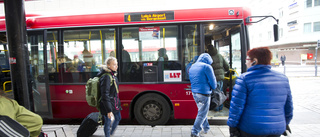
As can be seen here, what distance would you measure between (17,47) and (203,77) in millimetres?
3254

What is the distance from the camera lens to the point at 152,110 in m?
5.09

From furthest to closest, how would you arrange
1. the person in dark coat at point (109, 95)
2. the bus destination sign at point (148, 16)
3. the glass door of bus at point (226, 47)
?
the glass door of bus at point (226, 47) < the bus destination sign at point (148, 16) < the person in dark coat at point (109, 95)

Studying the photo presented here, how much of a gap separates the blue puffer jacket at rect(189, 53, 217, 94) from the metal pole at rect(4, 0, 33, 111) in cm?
298

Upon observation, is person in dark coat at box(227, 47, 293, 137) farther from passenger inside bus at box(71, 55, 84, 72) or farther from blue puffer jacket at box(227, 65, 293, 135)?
passenger inside bus at box(71, 55, 84, 72)

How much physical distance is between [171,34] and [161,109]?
6.38 feet

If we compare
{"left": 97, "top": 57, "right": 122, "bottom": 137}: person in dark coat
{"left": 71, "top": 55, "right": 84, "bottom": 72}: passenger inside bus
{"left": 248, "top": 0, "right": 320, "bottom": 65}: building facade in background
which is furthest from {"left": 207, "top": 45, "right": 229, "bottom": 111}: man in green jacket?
{"left": 248, "top": 0, "right": 320, "bottom": 65}: building facade in background

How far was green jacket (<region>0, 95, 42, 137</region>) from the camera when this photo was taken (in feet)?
6.22

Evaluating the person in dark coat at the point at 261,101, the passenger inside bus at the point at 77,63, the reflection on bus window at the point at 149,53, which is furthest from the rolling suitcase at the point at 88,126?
the person in dark coat at the point at 261,101

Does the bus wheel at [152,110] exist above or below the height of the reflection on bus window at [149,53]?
below

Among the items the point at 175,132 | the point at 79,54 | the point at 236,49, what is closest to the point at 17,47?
the point at 79,54

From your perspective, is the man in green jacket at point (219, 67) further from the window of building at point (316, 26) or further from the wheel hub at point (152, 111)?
the window of building at point (316, 26)

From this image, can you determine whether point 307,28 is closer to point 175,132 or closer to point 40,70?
point 175,132

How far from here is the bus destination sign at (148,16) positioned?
501 centimetres

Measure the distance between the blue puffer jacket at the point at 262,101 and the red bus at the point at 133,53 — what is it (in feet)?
9.06
